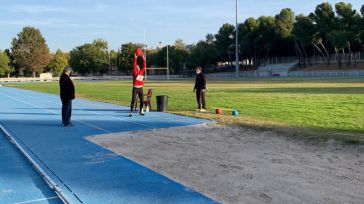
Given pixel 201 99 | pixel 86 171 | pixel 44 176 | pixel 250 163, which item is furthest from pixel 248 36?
pixel 44 176

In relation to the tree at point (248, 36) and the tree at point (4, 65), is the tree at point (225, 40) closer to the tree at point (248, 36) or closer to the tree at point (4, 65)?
the tree at point (248, 36)

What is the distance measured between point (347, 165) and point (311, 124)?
5.45m

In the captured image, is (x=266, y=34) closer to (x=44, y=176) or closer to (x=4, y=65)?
(x=4, y=65)

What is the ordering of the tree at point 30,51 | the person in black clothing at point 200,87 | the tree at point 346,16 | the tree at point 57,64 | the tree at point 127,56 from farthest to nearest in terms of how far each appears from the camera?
1. the tree at point 57,64
2. the tree at point 30,51
3. the tree at point 127,56
4. the tree at point 346,16
5. the person in black clothing at point 200,87

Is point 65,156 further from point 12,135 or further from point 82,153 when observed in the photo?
point 12,135

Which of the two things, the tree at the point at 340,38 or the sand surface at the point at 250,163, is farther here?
the tree at the point at 340,38

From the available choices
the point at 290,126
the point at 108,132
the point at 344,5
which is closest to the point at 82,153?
the point at 108,132

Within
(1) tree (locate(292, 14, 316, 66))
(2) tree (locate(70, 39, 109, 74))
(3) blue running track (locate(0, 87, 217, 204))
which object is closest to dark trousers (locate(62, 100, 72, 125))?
(3) blue running track (locate(0, 87, 217, 204))

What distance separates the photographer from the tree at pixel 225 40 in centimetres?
10931

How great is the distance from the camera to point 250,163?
25.5 ft

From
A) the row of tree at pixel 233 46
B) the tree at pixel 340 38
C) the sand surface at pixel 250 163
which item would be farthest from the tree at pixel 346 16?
the sand surface at pixel 250 163

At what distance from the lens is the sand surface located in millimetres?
6008

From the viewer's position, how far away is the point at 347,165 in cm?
747

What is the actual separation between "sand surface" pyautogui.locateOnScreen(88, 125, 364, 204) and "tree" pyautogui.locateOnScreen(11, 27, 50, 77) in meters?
128
